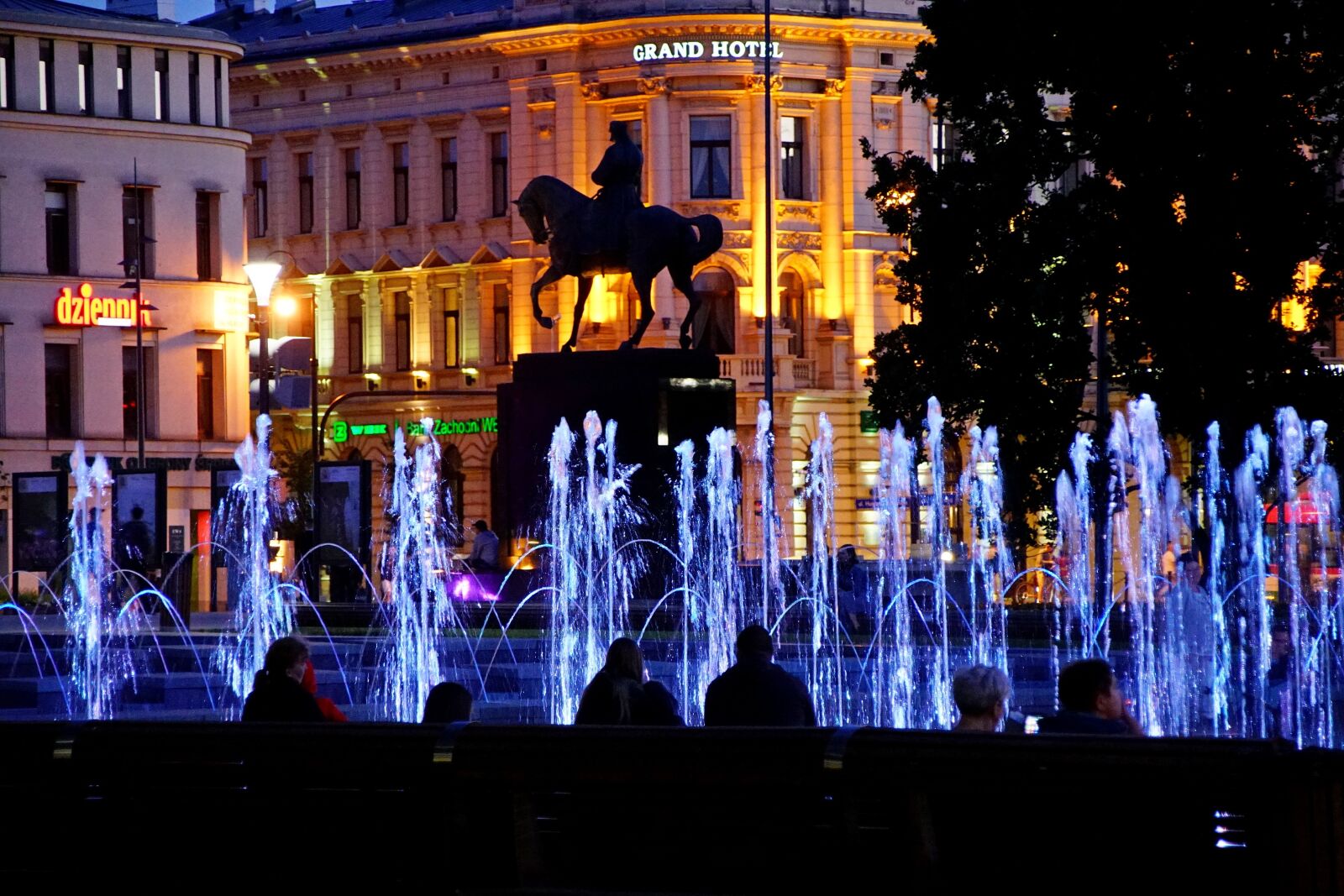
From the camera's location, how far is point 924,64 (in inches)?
1358

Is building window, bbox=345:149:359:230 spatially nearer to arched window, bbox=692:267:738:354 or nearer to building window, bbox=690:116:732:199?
building window, bbox=690:116:732:199

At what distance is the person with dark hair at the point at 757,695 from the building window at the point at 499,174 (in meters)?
56.9

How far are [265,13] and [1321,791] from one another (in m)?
73.5

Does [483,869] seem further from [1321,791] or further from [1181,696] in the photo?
[1181,696]

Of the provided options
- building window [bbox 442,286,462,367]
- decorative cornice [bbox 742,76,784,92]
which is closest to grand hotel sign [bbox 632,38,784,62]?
decorative cornice [bbox 742,76,784,92]

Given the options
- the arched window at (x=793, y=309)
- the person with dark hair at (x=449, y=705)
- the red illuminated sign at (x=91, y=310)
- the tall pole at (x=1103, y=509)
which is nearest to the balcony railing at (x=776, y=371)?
the arched window at (x=793, y=309)

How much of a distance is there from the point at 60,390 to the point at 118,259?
3.09 meters

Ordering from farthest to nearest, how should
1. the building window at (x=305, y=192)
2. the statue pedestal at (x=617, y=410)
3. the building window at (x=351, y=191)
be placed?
the building window at (x=305, y=192), the building window at (x=351, y=191), the statue pedestal at (x=617, y=410)

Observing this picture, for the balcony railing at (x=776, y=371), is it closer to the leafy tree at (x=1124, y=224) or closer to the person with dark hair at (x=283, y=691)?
the leafy tree at (x=1124, y=224)

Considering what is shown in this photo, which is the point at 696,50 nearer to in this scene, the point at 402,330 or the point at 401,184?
the point at 401,184

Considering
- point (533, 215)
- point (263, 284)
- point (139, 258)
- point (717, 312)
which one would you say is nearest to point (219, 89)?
point (139, 258)

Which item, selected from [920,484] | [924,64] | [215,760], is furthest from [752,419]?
[215,760]

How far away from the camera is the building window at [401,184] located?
235 feet

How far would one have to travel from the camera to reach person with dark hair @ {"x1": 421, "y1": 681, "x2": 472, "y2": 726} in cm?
1145
